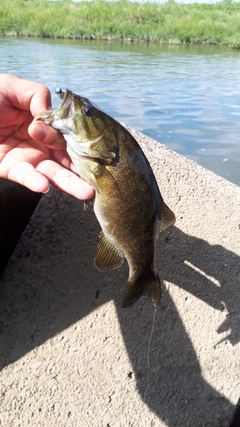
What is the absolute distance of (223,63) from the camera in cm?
1847

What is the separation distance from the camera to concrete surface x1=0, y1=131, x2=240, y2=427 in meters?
2.16

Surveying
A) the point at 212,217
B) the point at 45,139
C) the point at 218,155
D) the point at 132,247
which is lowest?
the point at 218,155

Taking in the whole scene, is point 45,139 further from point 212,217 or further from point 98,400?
point 212,217

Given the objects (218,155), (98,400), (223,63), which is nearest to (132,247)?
(98,400)

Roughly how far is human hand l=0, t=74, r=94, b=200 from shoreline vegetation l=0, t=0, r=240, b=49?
2657 centimetres

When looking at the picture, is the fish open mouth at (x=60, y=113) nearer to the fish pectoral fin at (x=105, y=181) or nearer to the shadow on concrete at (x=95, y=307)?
the fish pectoral fin at (x=105, y=181)

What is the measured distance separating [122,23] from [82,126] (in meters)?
31.1

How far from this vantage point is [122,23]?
97.8ft

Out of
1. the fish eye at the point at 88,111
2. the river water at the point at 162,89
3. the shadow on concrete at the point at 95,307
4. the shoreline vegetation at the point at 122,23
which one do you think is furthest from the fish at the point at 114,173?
the shoreline vegetation at the point at 122,23

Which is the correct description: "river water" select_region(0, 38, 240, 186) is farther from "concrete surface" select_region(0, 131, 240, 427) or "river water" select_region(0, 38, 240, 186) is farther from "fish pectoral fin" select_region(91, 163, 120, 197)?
"fish pectoral fin" select_region(91, 163, 120, 197)

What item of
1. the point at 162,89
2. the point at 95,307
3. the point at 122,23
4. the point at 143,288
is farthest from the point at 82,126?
the point at 122,23

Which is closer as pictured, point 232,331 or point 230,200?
point 232,331

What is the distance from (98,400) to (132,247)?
97cm

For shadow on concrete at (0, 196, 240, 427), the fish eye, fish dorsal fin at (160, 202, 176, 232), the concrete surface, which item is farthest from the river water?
the fish eye
